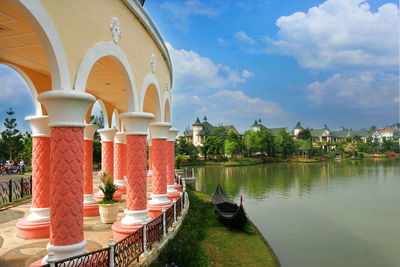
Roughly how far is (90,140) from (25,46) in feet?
13.0

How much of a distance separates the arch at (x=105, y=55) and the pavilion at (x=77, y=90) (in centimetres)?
2

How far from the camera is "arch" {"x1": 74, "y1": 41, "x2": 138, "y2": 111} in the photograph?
381cm

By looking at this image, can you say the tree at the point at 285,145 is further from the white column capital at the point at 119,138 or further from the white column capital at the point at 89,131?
the white column capital at the point at 89,131

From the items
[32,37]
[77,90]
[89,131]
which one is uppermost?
[32,37]

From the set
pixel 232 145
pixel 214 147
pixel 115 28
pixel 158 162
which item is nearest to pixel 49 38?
pixel 115 28

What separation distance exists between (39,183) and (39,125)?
3.85 feet

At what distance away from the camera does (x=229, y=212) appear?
11.2m

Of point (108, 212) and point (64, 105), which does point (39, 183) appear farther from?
point (64, 105)

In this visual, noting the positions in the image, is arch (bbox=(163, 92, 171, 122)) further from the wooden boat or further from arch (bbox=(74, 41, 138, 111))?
the wooden boat

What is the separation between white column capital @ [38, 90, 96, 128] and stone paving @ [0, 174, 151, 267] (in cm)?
256

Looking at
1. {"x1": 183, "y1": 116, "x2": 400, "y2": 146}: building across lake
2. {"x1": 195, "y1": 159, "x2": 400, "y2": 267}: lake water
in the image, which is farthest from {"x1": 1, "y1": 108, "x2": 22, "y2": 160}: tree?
{"x1": 183, "y1": 116, "x2": 400, "y2": 146}: building across lake

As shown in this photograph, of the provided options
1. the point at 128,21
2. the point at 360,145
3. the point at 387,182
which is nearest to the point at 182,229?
the point at 128,21

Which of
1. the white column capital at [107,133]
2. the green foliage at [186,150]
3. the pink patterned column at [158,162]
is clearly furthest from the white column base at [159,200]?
the green foliage at [186,150]

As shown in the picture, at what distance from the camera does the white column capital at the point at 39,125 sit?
560 cm
